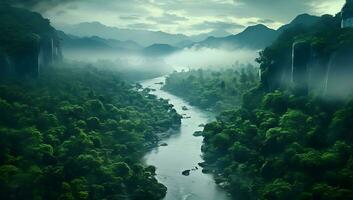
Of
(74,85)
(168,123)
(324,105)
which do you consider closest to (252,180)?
(324,105)

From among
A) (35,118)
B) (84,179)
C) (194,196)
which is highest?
(35,118)

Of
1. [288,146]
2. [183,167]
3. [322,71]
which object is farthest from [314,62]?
[183,167]

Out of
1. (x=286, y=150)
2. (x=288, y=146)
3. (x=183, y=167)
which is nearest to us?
(x=286, y=150)

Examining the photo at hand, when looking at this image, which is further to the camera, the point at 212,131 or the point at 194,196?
the point at 212,131

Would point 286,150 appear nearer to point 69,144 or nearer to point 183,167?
point 183,167

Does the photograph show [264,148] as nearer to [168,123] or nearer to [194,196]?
[194,196]

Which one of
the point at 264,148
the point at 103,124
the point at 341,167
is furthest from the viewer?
the point at 103,124

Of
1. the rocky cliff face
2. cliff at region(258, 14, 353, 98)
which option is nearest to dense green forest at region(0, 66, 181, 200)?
cliff at region(258, 14, 353, 98)

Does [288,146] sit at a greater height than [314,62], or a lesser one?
lesser
